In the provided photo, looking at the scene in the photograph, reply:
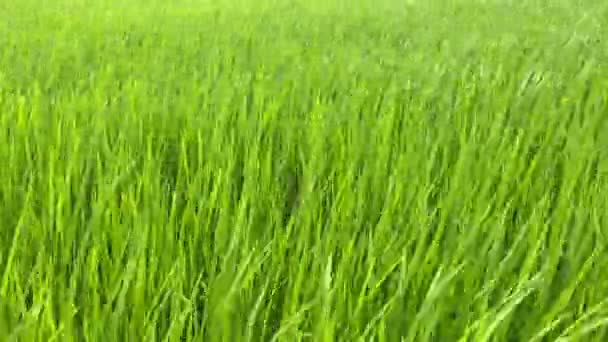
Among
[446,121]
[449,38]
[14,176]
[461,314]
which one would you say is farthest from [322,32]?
[461,314]

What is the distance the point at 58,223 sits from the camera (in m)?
0.66

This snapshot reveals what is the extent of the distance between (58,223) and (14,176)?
20 centimetres

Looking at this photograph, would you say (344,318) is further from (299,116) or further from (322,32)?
(322,32)

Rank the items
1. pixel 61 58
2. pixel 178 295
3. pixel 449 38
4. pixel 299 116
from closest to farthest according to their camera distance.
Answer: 1. pixel 178 295
2. pixel 299 116
3. pixel 61 58
4. pixel 449 38

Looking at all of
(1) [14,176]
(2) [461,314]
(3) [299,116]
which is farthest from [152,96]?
(2) [461,314]

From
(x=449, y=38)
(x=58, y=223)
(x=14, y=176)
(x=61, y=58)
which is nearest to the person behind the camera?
(x=58, y=223)

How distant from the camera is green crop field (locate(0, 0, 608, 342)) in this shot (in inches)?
21.1

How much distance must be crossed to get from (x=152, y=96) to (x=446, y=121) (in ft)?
1.80

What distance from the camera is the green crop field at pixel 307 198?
0.54 metres

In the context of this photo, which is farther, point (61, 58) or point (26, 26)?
point (26, 26)

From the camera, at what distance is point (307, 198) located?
0.70 meters

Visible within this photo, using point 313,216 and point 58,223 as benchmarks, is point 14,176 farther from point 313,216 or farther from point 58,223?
point 313,216

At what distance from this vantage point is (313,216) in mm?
688

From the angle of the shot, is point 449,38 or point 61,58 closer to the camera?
point 61,58
